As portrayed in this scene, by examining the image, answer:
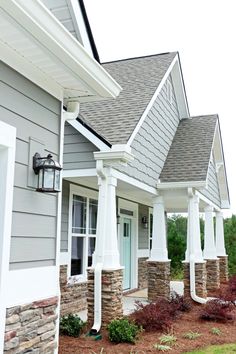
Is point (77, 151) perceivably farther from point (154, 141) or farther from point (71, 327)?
point (154, 141)

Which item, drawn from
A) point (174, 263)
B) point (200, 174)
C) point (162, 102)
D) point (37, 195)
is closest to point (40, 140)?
point (37, 195)

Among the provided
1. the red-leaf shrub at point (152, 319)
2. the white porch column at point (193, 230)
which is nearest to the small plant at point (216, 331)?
the red-leaf shrub at point (152, 319)

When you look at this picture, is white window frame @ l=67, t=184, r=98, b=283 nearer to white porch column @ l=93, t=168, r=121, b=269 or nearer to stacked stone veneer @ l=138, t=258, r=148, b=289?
white porch column @ l=93, t=168, r=121, b=269

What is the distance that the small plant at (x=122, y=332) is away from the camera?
20.9 feet

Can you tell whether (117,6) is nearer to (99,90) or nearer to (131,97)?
(131,97)

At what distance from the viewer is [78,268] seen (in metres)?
9.04

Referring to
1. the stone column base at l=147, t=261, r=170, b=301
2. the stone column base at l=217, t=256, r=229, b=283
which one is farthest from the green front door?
the stone column base at l=217, t=256, r=229, b=283

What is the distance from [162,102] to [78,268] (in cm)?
553

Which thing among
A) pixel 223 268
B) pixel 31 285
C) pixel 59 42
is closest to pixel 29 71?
pixel 59 42

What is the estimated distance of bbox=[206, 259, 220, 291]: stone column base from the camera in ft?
43.9

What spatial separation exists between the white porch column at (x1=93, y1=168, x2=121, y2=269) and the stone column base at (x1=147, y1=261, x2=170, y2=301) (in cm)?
325

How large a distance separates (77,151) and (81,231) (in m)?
2.33

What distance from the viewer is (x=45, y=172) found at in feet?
12.2

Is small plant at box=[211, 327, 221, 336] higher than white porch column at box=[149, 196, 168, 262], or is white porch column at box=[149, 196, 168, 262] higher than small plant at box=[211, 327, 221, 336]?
white porch column at box=[149, 196, 168, 262]
